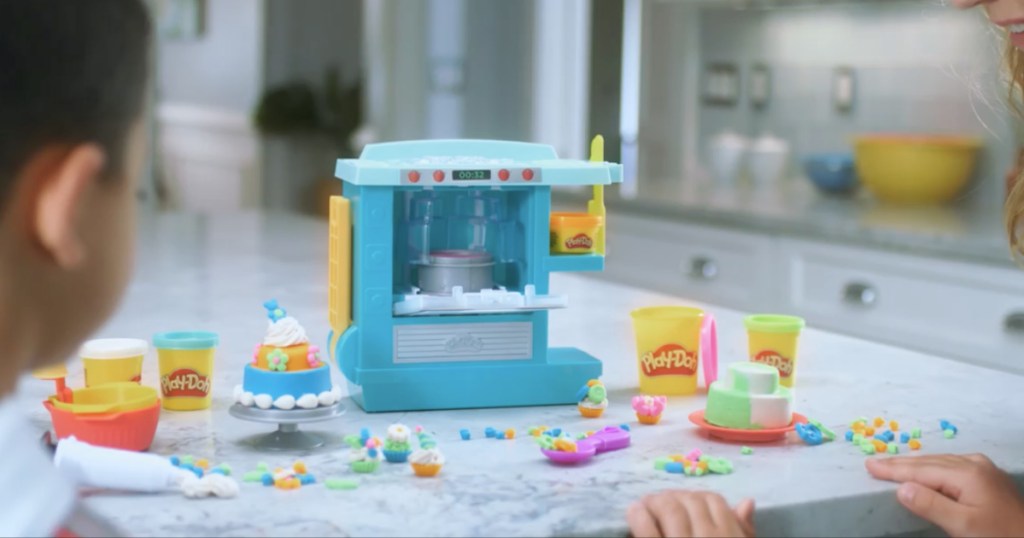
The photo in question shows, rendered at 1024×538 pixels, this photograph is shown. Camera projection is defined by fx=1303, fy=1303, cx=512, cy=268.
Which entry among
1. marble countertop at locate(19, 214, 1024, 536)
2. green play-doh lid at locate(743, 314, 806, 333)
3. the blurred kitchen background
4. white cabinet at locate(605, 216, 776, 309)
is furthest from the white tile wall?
green play-doh lid at locate(743, 314, 806, 333)

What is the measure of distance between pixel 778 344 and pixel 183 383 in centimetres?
66

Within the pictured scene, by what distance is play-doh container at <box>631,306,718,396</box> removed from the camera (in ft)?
4.80

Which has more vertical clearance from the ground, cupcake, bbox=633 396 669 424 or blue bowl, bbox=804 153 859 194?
blue bowl, bbox=804 153 859 194

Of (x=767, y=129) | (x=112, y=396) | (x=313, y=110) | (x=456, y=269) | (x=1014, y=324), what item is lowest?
(x=1014, y=324)

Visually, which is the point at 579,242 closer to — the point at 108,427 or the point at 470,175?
the point at 470,175

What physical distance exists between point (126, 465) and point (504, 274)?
1.74ft

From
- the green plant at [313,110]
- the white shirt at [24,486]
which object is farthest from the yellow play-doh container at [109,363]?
the green plant at [313,110]

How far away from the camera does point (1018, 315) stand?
2.68 m

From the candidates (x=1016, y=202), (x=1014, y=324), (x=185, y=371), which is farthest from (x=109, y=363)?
(x=1014, y=324)

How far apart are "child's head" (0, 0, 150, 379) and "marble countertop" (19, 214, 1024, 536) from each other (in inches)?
9.1

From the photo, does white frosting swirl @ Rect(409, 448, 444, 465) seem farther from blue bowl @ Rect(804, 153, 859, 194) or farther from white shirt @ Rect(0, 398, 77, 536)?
blue bowl @ Rect(804, 153, 859, 194)

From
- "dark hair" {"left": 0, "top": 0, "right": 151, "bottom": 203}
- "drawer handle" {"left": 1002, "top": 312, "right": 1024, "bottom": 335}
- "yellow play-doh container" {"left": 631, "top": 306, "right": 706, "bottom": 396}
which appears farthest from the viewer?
"drawer handle" {"left": 1002, "top": 312, "right": 1024, "bottom": 335}

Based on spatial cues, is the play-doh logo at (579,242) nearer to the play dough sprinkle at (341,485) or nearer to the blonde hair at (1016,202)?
the play dough sprinkle at (341,485)

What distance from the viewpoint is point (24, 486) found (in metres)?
0.87
